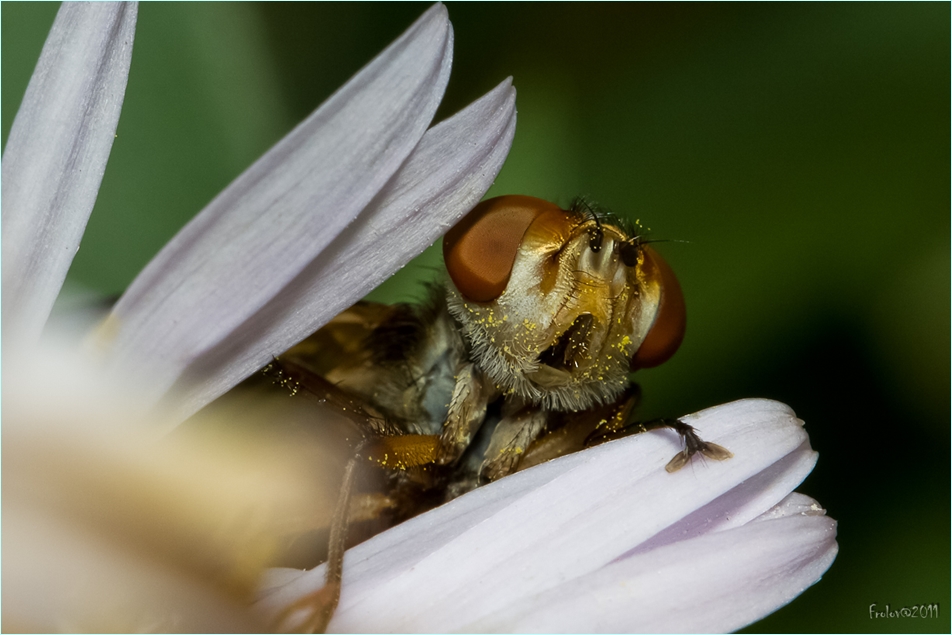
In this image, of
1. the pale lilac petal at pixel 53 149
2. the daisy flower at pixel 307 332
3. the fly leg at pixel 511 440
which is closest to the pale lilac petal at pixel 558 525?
the daisy flower at pixel 307 332

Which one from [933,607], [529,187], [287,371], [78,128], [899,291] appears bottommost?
[933,607]

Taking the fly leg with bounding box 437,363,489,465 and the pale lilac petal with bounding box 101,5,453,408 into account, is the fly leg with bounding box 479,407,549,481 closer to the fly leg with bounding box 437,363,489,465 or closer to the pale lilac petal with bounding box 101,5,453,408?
the fly leg with bounding box 437,363,489,465

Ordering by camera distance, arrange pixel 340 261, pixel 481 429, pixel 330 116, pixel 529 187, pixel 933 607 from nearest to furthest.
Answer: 1. pixel 330 116
2. pixel 340 261
3. pixel 481 429
4. pixel 933 607
5. pixel 529 187

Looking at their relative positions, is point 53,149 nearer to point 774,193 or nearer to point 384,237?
point 384,237

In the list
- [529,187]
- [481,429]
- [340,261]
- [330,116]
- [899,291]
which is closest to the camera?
[330,116]

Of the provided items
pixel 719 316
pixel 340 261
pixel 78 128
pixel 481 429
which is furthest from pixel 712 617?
pixel 78 128

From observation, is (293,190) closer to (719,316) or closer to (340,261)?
(340,261)
